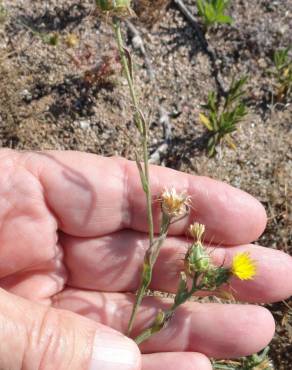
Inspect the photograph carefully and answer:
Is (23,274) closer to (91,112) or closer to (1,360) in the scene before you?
(1,360)

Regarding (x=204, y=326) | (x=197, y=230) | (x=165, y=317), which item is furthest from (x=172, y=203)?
(x=204, y=326)

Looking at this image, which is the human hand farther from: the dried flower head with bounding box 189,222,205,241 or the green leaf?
the green leaf

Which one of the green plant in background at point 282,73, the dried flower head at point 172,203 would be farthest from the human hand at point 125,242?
the green plant in background at point 282,73

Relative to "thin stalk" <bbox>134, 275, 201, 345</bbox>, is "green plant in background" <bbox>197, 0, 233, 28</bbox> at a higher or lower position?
higher

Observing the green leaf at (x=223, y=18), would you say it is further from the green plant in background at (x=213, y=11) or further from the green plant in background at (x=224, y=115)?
the green plant in background at (x=224, y=115)

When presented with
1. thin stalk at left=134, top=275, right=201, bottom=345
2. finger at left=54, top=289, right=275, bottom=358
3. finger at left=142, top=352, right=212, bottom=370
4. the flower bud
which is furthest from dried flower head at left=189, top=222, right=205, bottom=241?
finger at left=142, top=352, right=212, bottom=370

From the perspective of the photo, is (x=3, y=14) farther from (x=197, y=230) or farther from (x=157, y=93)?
(x=197, y=230)
